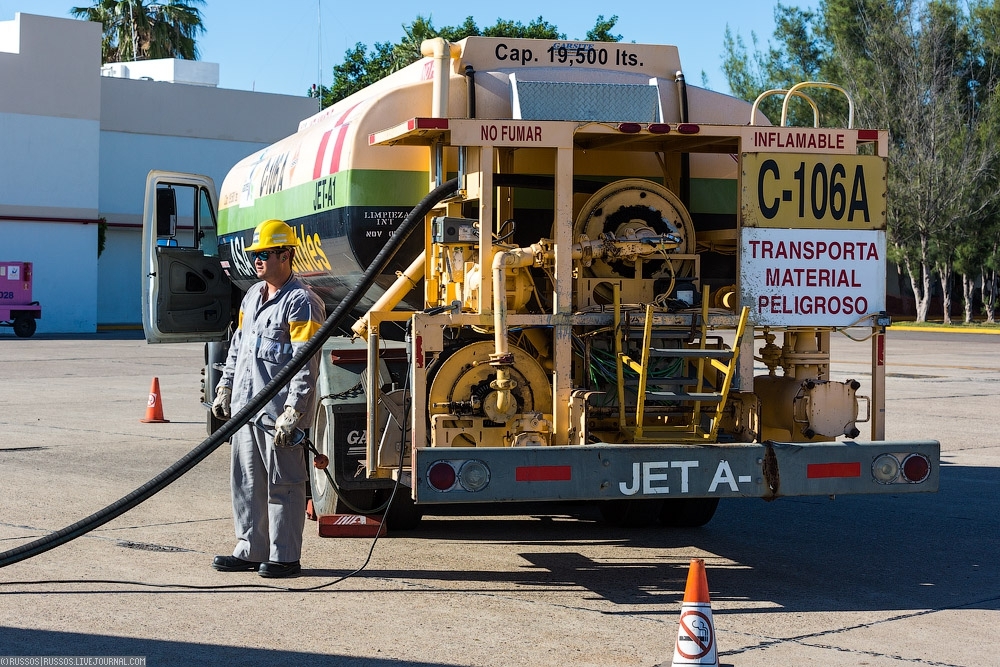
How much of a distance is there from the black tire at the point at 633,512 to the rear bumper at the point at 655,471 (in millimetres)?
2044

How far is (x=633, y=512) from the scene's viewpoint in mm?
8672

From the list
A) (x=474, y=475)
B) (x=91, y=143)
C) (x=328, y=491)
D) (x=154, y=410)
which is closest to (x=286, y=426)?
(x=474, y=475)


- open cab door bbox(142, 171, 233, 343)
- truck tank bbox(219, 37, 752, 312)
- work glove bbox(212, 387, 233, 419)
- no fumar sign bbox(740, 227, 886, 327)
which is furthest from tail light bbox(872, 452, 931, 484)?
open cab door bbox(142, 171, 233, 343)

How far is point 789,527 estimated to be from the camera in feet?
28.8

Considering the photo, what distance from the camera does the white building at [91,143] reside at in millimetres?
40469

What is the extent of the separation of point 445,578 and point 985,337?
34.3 meters

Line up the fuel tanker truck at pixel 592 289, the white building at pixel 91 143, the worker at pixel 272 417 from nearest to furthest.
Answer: the fuel tanker truck at pixel 592 289 → the worker at pixel 272 417 → the white building at pixel 91 143

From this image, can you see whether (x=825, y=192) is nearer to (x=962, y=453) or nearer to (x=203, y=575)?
(x=203, y=575)

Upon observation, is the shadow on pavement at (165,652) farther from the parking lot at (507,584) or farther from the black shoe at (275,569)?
the black shoe at (275,569)

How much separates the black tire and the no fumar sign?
2.05 metres

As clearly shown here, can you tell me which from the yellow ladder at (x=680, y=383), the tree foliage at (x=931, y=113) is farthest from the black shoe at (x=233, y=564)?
the tree foliage at (x=931, y=113)

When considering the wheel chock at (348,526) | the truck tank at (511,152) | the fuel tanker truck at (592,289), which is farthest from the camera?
the wheel chock at (348,526)

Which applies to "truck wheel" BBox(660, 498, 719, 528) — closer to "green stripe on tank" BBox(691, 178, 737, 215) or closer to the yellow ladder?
the yellow ladder

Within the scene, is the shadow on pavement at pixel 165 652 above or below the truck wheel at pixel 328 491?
below
